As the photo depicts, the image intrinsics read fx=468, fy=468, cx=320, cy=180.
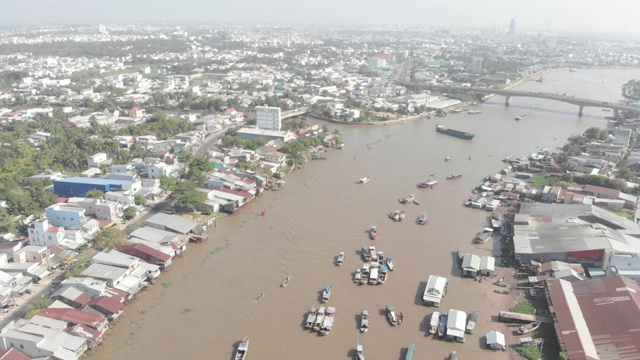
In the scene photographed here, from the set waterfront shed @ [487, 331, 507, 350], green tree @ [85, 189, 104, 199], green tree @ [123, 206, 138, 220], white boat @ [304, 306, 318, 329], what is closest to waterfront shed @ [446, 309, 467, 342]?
waterfront shed @ [487, 331, 507, 350]

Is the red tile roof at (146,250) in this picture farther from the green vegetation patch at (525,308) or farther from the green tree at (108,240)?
the green vegetation patch at (525,308)

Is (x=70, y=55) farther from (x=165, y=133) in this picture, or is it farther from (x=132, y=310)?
(x=132, y=310)

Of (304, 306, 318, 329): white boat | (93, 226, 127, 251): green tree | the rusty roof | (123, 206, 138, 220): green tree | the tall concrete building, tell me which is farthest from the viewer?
the tall concrete building

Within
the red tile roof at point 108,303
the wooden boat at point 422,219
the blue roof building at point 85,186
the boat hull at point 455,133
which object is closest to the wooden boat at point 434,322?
the wooden boat at point 422,219

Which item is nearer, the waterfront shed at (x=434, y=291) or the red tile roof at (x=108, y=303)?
the red tile roof at (x=108, y=303)

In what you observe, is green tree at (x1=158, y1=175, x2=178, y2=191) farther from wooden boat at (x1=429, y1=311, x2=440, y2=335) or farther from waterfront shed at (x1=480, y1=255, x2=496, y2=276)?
waterfront shed at (x1=480, y1=255, x2=496, y2=276)

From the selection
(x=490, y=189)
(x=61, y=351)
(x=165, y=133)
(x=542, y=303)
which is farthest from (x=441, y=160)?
(x=61, y=351)
